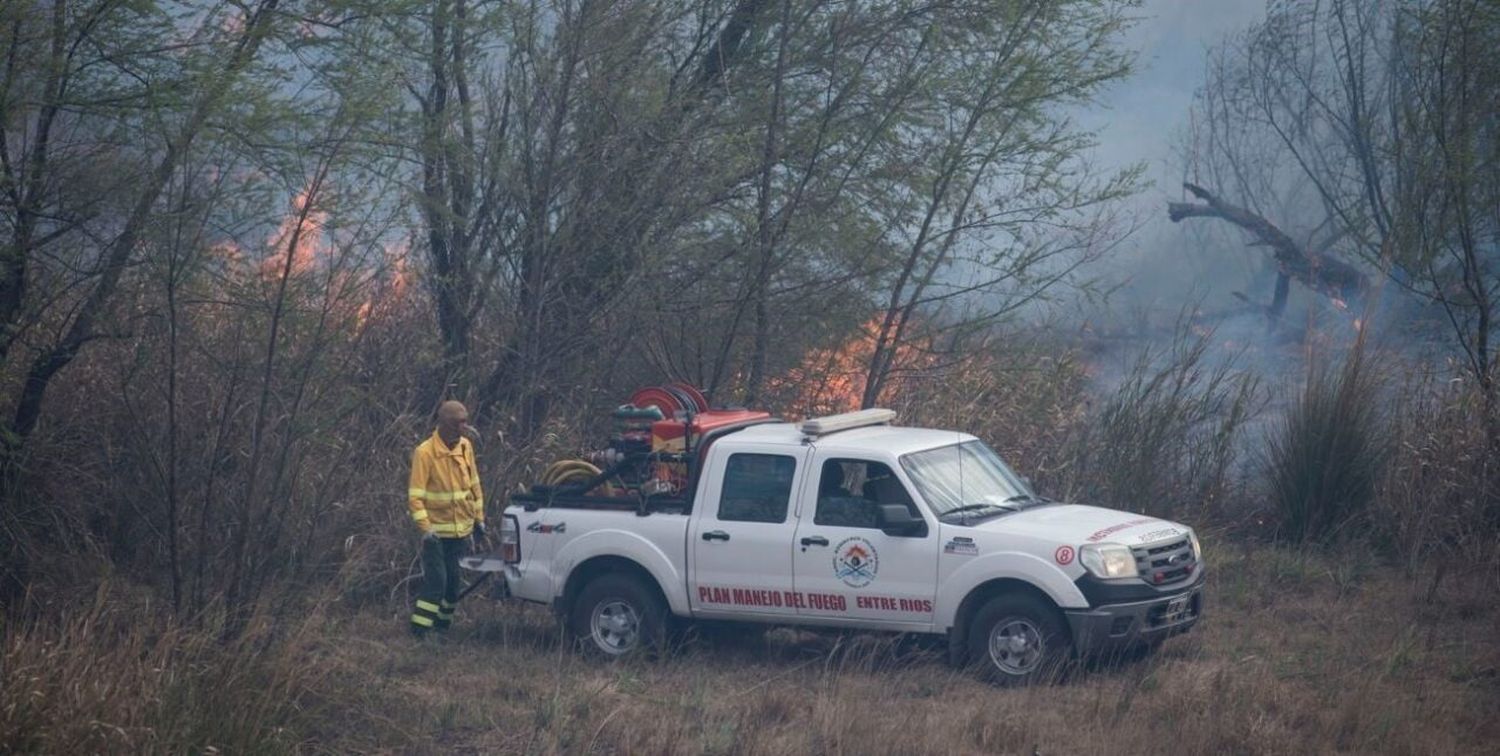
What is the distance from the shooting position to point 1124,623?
9195 mm

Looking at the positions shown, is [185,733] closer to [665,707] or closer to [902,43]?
[665,707]

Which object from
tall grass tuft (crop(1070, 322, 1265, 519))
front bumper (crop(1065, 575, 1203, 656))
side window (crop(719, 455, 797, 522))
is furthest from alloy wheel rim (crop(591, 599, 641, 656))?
tall grass tuft (crop(1070, 322, 1265, 519))

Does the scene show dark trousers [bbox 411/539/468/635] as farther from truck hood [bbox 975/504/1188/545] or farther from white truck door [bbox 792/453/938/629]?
truck hood [bbox 975/504/1188/545]

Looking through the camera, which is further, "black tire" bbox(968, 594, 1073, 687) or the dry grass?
"black tire" bbox(968, 594, 1073, 687)

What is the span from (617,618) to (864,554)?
1.94 m

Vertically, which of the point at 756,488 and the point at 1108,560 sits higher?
the point at 756,488

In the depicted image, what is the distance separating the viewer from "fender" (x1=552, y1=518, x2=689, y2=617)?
A: 33.7ft

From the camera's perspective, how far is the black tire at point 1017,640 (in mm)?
9211

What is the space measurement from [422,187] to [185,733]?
7710 millimetres

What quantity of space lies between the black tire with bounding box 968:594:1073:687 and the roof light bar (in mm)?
1755

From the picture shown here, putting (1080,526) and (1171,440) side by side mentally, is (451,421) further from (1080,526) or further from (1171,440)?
(1171,440)

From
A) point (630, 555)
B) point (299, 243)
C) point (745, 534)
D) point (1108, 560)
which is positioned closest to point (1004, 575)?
point (1108, 560)

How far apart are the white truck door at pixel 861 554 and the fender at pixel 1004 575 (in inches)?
3.8

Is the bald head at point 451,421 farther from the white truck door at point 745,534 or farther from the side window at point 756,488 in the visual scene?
the side window at point 756,488
